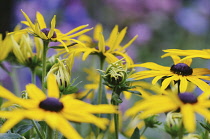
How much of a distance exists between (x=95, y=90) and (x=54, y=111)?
0.40m

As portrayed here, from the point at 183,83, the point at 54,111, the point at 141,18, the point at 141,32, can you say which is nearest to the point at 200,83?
the point at 183,83

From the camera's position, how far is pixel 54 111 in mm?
484

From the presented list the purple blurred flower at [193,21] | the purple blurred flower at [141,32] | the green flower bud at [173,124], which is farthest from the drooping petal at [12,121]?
the purple blurred flower at [193,21]

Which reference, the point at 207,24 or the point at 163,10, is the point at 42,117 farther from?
the point at 163,10

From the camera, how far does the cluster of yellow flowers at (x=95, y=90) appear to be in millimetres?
461

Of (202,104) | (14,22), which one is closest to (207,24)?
(14,22)

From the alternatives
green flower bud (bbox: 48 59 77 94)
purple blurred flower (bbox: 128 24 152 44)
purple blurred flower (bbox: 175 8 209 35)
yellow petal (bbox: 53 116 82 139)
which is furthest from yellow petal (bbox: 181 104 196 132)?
purple blurred flower (bbox: 175 8 209 35)

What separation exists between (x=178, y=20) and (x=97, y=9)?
2.05ft

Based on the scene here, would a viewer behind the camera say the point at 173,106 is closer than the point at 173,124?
Yes

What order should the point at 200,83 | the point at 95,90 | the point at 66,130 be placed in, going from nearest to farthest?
1. the point at 66,130
2. the point at 200,83
3. the point at 95,90

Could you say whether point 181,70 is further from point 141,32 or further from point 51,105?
point 141,32

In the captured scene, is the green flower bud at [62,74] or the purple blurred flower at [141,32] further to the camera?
the purple blurred flower at [141,32]

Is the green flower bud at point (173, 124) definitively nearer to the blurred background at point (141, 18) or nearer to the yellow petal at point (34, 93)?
the yellow petal at point (34, 93)

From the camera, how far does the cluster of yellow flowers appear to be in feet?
1.51
